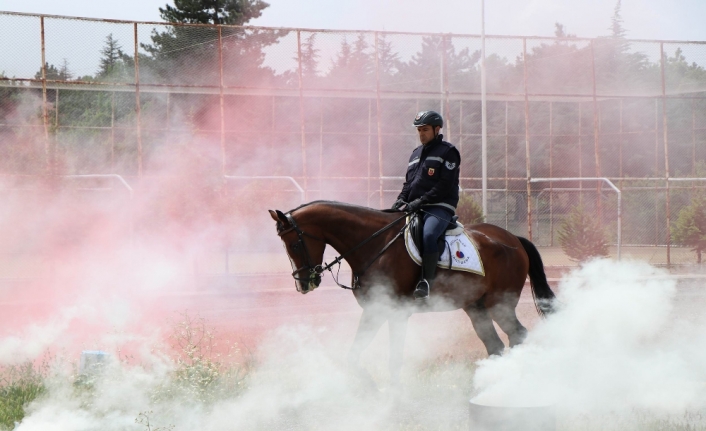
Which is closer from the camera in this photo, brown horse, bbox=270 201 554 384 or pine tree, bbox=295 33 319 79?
brown horse, bbox=270 201 554 384

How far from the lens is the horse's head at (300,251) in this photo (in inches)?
338

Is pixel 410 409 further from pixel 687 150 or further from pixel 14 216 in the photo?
pixel 687 150

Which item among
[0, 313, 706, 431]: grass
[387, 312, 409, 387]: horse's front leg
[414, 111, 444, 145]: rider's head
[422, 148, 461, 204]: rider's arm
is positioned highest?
[414, 111, 444, 145]: rider's head

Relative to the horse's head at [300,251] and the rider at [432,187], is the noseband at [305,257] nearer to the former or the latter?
the horse's head at [300,251]

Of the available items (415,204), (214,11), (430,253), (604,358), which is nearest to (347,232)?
(415,204)

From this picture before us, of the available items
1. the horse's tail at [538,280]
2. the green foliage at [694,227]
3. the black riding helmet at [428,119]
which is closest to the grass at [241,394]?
the horse's tail at [538,280]

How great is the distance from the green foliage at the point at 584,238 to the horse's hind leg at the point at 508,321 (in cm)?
1696

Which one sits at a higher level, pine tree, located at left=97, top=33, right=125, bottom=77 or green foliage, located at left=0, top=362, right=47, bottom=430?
pine tree, located at left=97, top=33, right=125, bottom=77

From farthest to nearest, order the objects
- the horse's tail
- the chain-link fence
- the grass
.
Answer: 1. the chain-link fence
2. the horse's tail
3. the grass

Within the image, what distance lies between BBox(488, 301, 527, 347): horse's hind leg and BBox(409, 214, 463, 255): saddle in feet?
3.61

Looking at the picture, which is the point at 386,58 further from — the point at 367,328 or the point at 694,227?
the point at 367,328

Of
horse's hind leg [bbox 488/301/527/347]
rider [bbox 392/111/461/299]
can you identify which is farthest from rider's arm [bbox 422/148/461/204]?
horse's hind leg [bbox 488/301/527/347]

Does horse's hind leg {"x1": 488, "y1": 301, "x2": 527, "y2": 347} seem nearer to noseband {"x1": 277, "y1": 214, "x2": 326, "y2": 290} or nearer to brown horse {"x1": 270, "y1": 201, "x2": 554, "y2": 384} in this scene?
brown horse {"x1": 270, "y1": 201, "x2": 554, "y2": 384}

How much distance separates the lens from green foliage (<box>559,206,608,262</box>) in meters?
26.0
